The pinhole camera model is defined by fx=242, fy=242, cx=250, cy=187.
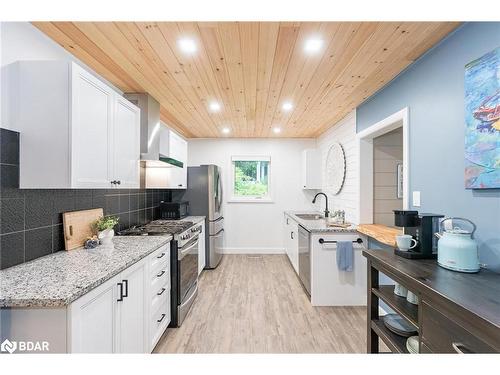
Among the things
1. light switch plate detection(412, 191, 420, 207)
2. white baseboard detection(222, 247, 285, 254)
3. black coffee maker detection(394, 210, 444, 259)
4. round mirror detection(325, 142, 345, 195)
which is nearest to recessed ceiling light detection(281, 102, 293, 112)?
round mirror detection(325, 142, 345, 195)

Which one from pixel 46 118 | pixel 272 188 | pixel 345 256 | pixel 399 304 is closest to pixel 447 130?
pixel 399 304

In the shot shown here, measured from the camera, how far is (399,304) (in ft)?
5.43

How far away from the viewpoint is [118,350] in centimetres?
154

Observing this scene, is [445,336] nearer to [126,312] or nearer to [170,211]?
[126,312]

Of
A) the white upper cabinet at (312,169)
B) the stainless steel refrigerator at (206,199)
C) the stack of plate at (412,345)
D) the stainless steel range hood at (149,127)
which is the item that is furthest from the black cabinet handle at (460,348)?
the white upper cabinet at (312,169)

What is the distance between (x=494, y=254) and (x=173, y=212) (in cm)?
363

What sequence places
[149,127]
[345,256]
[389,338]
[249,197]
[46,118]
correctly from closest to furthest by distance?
[46,118], [389,338], [149,127], [345,256], [249,197]

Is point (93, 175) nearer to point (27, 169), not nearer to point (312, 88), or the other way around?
point (27, 169)

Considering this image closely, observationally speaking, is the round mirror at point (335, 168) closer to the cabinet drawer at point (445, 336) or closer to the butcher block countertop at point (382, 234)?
the butcher block countertop at point (382, 234)

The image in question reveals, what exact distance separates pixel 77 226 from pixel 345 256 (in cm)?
282

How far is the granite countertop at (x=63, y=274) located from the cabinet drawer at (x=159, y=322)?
0.62 meters

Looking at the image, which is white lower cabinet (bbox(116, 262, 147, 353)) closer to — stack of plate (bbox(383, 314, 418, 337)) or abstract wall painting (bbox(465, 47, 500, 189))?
stack of plate (bbox(383, 314, 418, 337))

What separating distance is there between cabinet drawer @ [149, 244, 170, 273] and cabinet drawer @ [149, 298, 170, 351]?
0.38 metres
